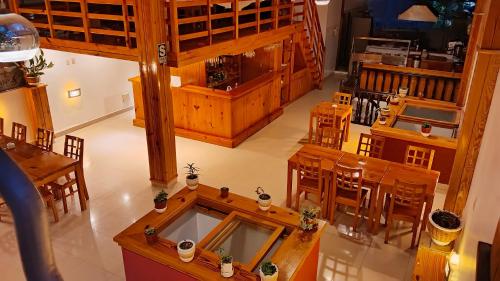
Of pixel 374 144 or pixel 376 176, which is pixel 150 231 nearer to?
pixel 376 176

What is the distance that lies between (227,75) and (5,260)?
6.56m

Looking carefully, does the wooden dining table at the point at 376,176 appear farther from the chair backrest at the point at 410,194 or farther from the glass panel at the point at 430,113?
the glass panel at the point at 430,113

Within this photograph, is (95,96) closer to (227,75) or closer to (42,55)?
(42,55)

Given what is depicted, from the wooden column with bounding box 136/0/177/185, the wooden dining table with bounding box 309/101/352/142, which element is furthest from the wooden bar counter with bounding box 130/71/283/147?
the wooden column with bounding box 136/0/177/185

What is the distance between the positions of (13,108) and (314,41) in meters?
8.15

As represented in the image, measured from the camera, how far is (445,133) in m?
7.14

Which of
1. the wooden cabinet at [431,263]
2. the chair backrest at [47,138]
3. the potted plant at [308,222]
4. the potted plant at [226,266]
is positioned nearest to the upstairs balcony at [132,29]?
the chair backrest at [47,138]

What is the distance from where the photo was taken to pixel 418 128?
7.22 meters

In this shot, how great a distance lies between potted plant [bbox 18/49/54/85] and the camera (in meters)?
7.68

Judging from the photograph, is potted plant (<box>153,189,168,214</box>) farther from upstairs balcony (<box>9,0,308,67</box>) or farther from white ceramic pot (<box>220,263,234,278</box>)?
upstairs balcony (<box>9,0,308,67</box>)

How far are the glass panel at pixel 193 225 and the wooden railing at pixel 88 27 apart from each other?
9.38ft

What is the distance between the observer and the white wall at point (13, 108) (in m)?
7.52

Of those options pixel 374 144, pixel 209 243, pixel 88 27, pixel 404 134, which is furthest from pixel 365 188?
pixel 88 27

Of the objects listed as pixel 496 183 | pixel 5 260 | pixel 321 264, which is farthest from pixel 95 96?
pixel 496 183
